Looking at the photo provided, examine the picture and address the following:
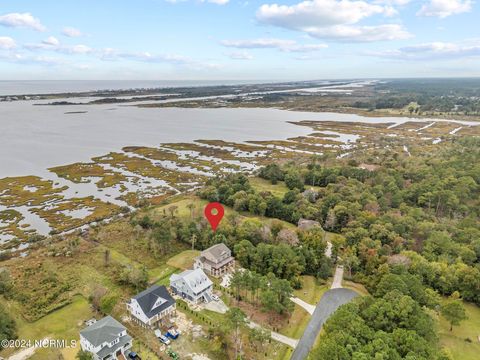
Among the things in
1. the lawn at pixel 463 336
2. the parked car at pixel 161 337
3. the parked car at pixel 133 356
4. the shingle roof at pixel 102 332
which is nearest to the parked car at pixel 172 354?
the parked car at pixel 161 337

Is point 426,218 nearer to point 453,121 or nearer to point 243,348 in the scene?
point 243,348

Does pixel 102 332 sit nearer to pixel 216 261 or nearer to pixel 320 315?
pixel 216 261

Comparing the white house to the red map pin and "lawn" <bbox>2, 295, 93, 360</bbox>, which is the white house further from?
the red map pin

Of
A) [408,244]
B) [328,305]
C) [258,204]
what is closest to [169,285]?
[328,305]

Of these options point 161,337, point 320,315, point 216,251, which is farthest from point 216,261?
point 320,315

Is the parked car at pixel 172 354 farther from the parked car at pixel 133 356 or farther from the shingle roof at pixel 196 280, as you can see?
the shingle roof at pixel 196 280
